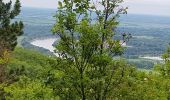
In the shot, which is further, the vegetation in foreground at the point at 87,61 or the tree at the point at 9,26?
the tree at the point at 9,26

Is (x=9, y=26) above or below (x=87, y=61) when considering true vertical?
below

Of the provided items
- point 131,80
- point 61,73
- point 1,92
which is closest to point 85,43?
point 61,73

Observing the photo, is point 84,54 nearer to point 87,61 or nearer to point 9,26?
point 87,61

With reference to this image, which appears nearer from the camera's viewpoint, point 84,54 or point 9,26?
point 84,54

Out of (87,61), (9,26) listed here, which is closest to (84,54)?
(87,61)

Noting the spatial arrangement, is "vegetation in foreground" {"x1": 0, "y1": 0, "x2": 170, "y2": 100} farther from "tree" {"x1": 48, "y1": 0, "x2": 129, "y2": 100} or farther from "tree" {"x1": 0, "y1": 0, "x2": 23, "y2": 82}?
"tree" {"x1": 0, "y1": 0, "x2": 23, "y2": 82}

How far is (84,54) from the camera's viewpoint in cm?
1948

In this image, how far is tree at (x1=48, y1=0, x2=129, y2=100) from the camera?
19.4m

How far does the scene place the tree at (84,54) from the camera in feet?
63.5

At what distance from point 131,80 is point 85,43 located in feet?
10.6

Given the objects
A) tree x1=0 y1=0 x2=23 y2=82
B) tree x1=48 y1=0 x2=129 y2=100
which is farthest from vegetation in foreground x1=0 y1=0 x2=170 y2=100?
tree x1=0 y1=0 x2=23 y2=82

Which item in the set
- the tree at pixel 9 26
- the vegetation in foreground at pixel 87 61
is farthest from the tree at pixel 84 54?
the tree at pixel 9 26

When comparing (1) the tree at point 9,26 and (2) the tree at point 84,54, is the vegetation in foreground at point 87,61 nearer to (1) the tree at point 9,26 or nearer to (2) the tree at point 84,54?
(2) the tree at point 84,54

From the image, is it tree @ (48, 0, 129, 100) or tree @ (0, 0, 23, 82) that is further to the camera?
tree @ (0, 0, 23, 82)
